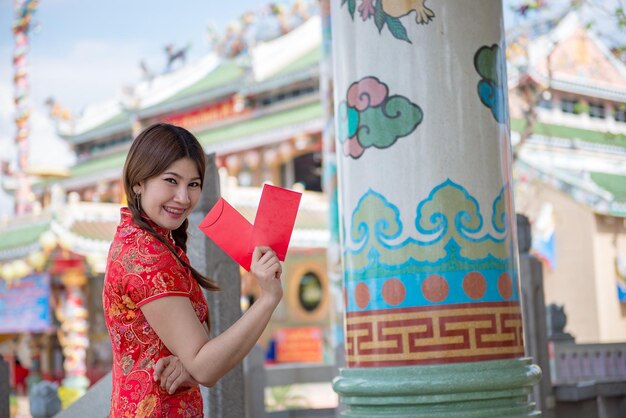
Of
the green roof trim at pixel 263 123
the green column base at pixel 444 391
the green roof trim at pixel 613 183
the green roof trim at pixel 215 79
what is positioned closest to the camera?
the green column base at pixel 444 391

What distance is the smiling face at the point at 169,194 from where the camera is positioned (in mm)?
1657

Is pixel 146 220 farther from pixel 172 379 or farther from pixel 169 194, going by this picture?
pixel 172 379

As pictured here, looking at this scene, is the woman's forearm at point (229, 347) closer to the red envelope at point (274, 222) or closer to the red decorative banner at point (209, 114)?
the red envelope at point (274, 222)

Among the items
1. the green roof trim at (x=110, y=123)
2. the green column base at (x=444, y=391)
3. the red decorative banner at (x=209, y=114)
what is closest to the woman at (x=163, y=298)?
the green column base at (x=444, y=391)

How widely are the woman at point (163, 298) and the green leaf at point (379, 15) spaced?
2.25 ft

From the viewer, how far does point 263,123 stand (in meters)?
17.0

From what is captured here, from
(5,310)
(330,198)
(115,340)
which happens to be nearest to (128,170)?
(115,340)

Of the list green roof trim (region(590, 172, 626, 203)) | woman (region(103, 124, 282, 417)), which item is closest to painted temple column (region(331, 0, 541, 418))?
woman (region(103, 124, 282, 417))

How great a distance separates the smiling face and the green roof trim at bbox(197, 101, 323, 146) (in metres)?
13.9

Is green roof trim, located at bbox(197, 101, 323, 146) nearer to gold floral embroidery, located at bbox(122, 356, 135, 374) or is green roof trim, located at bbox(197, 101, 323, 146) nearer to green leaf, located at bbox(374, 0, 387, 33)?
green leaf, located at bbox(374, 0, 387, 33)

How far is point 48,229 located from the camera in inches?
559

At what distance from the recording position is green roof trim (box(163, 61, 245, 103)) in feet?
63.4

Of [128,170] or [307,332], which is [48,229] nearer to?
[307,332]

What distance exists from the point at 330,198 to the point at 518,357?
880 centimetres
